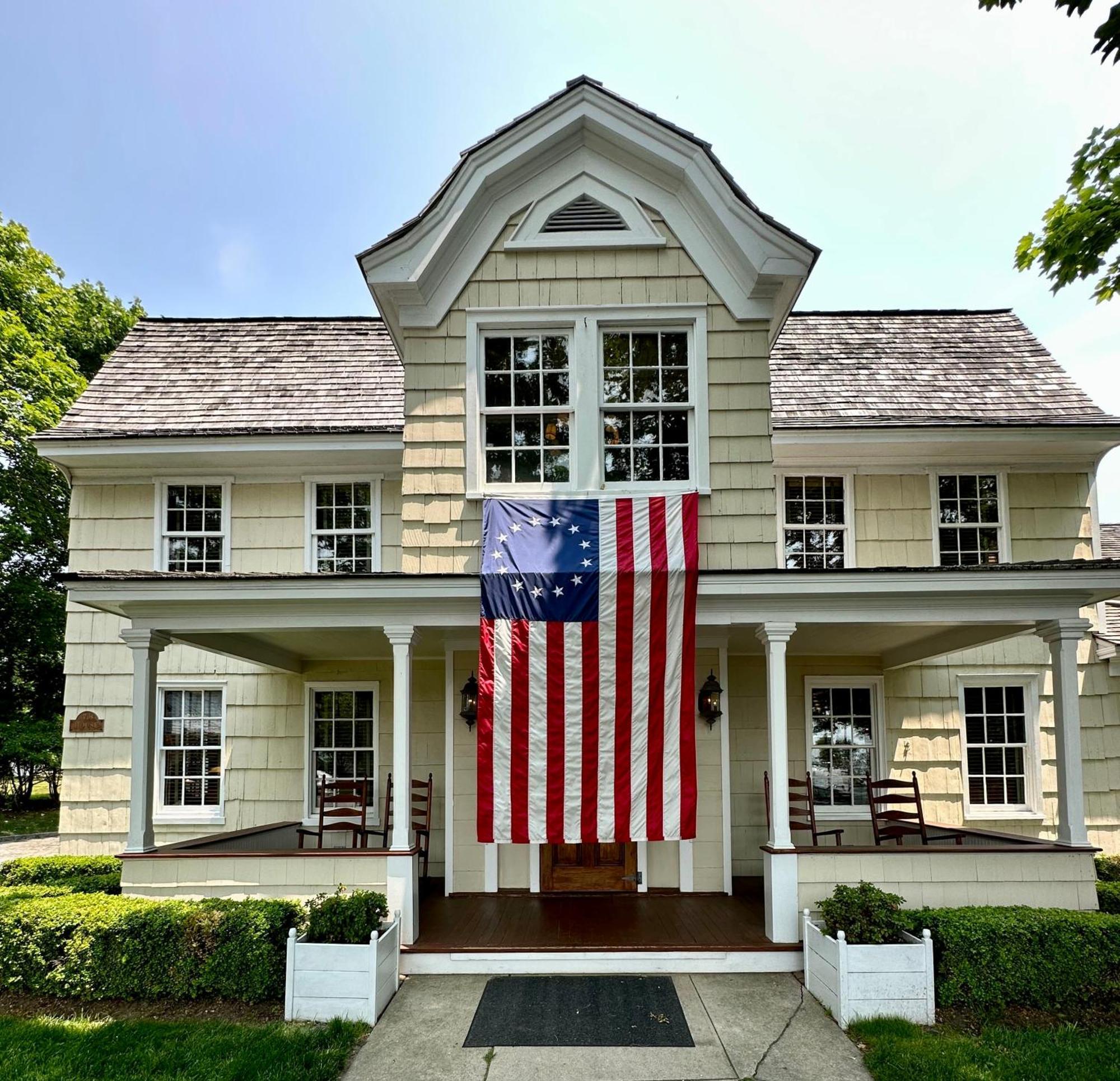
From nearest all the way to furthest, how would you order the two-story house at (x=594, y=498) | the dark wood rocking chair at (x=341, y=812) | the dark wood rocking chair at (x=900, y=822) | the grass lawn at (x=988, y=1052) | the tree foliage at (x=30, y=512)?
the grass lawn at (x=988, y=1052)
the two-story house at (x=594, y=498)
the dark wood rocking chair at (x=900, y=822)
the dark wood rocking chair at (x=341, y=812)
the tree foliage at (x=30, y=512)

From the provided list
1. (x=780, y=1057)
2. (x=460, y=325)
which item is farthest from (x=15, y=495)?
(x=780, y=1057)

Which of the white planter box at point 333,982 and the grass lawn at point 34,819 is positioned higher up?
the white planter box at point 333,982

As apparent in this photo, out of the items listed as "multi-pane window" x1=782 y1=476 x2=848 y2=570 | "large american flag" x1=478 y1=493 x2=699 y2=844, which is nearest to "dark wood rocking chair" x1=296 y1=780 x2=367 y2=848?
"large american flag" x1=478 y1=493 x2=699 y2=844

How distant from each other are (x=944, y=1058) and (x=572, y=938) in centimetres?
300

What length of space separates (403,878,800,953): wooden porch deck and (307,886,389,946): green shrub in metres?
0.78

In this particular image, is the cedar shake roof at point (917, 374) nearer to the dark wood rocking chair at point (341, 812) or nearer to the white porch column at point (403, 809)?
the white porch column at point (403, 809)

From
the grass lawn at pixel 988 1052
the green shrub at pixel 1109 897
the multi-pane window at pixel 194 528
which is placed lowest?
the grass lawn at pixel 988 1052

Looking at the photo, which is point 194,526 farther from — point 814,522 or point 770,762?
point 814,522

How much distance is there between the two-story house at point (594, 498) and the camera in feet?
22.6

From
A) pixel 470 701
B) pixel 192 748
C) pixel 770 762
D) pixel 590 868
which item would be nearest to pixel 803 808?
pixel 590 868

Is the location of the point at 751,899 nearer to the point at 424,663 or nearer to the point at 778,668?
the point at 778,668

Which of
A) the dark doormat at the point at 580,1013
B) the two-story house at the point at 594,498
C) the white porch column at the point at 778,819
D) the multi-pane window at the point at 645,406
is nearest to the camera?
the dark doormat at the point at 580,1013

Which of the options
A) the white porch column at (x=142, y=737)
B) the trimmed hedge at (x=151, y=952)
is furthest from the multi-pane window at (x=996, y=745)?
the white porch column at (x=142, y=737)

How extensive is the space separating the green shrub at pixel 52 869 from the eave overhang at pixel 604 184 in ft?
23.3
